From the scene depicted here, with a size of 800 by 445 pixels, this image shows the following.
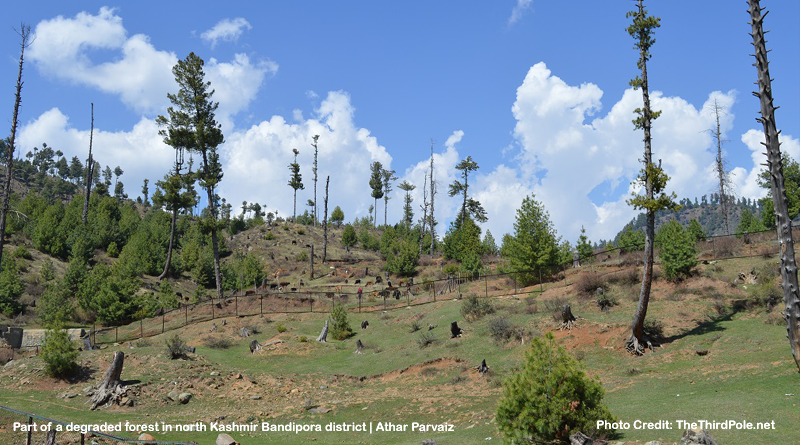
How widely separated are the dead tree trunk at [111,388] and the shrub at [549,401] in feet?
56.2

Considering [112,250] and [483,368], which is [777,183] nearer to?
[483,368]

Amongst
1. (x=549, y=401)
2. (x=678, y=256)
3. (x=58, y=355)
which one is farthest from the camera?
(x=678, y=256)

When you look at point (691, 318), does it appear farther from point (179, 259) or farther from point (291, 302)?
point (179, 259)

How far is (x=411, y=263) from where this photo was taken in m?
60.2

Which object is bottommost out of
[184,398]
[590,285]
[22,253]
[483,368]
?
[184,398]

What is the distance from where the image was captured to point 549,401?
32.7 feet

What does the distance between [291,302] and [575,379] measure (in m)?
37.2

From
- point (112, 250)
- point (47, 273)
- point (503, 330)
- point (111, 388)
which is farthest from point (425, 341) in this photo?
point (112, 250)

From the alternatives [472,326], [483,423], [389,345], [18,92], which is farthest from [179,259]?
[483,423]

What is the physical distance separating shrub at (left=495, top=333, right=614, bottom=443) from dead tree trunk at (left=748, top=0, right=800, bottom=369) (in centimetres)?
603

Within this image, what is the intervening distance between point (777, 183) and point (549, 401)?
8368 millimetres

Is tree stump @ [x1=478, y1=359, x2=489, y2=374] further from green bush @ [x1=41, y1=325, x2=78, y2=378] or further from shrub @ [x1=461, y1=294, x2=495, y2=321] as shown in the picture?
green bush @ [x1=41, y1=325, x2=78, y2=378]

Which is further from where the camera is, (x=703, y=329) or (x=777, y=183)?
(x=703, y=329)

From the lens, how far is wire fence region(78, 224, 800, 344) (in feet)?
120
